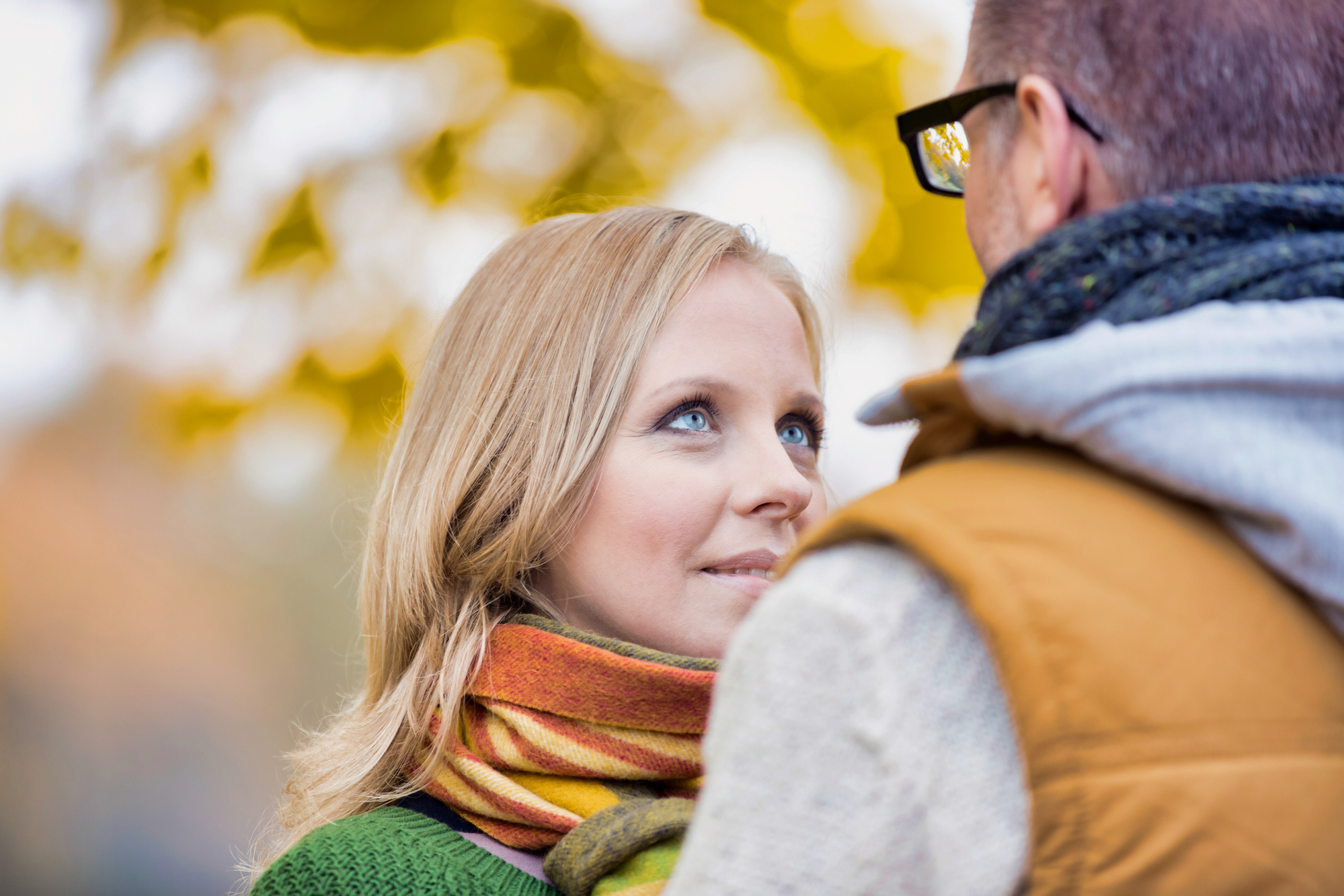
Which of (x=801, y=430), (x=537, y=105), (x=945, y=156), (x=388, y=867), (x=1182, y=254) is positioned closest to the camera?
(x=1182, y=254)

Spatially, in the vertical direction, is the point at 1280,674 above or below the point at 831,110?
below

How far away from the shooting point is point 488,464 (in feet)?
5.69

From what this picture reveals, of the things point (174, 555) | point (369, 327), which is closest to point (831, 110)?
point (369, 327)

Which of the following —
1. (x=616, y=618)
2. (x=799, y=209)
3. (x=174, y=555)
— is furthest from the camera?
(x=174, y=555)

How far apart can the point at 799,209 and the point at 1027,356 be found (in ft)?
8.61

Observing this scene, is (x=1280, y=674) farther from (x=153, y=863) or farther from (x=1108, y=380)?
(x=153, y=863)

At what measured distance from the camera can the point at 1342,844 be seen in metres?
0.64

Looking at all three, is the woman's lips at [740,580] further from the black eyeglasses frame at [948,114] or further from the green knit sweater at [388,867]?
the black eyeglasses frame at [948,114]

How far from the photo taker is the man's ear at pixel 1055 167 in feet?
2.78

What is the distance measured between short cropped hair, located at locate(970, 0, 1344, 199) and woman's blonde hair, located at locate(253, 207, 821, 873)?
3.21 ft

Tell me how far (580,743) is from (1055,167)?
100 cm

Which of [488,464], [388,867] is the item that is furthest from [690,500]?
[388,867]

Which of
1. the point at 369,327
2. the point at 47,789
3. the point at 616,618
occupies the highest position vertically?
the point at 369,327

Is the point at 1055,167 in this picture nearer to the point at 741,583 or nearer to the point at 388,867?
the point at 741,583
